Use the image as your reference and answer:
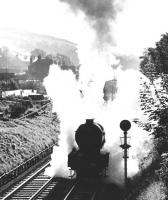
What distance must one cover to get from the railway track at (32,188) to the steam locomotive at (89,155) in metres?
1.79

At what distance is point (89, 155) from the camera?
17.5 meters

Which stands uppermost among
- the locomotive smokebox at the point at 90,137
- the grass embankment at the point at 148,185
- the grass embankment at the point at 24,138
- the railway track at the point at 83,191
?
the locomotive smokebox at the point at 90,137

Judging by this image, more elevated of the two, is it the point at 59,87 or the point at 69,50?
the point at 69,50

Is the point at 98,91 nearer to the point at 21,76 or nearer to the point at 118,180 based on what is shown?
the point at 118,180

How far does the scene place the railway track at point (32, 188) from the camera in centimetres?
1631

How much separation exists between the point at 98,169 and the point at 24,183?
426 centimetres

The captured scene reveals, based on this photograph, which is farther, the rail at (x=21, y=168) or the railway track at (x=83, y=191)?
the rail at (x=21, y=168)

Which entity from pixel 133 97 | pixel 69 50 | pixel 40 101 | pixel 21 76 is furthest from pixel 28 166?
pixel 69 50

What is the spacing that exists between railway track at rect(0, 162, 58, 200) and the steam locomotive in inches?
70.4

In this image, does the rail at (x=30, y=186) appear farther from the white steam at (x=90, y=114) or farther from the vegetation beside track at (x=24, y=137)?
the vegetation beside track at (x=24, y=137)

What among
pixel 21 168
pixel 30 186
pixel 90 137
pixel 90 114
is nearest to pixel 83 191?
pixel 90 137

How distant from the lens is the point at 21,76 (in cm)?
9562

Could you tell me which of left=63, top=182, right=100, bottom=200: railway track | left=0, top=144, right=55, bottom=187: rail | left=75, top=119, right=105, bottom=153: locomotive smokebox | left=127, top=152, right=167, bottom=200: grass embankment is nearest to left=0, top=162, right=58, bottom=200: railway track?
left=0, top=144, right=55, bottom=187: rail

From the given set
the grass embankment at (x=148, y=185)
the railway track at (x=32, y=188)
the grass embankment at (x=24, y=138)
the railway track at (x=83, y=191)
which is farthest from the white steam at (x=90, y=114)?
the grass embankment at (x=24, y=138)
